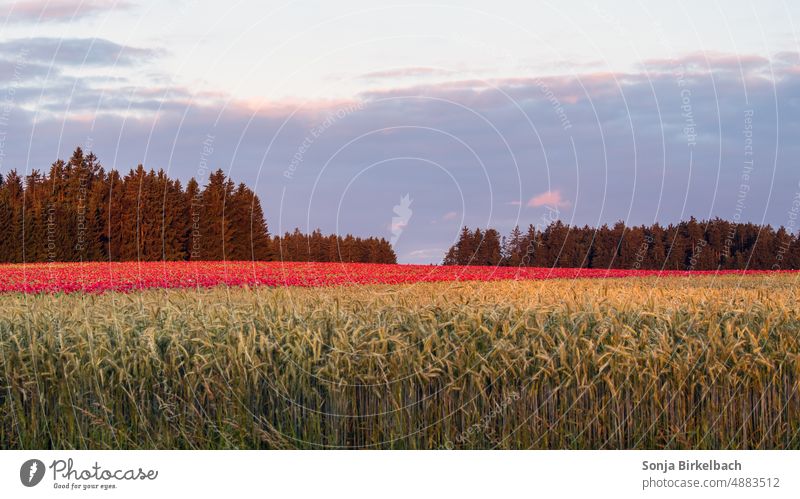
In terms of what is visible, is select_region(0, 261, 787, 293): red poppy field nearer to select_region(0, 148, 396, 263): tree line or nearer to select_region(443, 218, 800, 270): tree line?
select_region(443, 218, 800, 270): tree line

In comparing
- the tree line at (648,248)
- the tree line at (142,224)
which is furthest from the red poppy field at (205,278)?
the tree line at (142,224)

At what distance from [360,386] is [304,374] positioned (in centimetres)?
64

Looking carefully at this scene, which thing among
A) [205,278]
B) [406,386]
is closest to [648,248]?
[205,278]

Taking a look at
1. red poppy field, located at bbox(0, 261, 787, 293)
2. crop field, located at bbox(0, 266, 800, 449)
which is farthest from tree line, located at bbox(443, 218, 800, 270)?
crop field, located at bbox(0, 266, 800, 449)

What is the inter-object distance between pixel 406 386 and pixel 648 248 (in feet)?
148

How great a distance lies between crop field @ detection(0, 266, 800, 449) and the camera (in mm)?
8469
